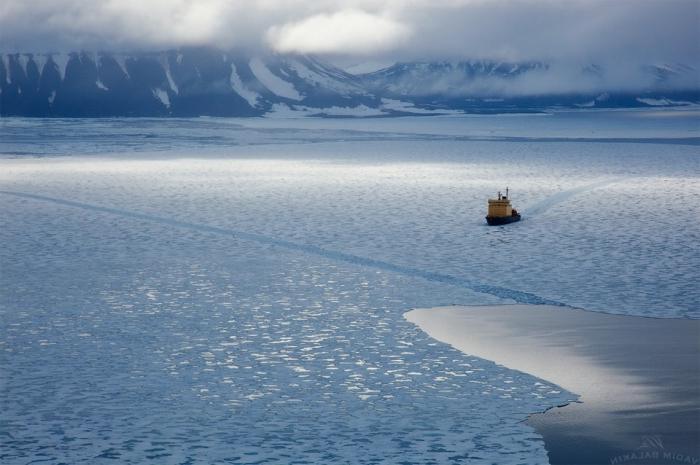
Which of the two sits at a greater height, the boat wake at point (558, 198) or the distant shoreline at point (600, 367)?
the boat wake at point (558, 198)

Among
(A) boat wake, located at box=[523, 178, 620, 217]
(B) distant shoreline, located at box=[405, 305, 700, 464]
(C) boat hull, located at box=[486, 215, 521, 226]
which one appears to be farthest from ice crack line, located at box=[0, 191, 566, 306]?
(A) boat wake, located at box=[523, 178, 620, 217]

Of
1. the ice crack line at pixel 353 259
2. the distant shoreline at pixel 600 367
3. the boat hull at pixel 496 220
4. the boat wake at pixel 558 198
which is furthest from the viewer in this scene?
the boat wake at pixel 558 198

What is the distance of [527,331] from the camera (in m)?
9.94

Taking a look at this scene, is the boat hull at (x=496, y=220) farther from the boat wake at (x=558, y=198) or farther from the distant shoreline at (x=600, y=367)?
the distant shoreline at (x=600, y=367)

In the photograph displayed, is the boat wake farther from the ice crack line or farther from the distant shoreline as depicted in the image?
the distant shoreline

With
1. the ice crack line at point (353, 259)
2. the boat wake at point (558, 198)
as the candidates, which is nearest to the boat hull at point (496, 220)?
the boat wake at point (558, 198)

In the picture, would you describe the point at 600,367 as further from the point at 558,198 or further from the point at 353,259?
the point at 558,198

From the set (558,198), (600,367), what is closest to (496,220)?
(558,198)

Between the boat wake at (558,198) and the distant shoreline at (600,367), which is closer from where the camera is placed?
the distant shoreline at (600,367)

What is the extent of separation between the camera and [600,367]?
8547mm

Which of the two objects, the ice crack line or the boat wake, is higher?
the boat wake

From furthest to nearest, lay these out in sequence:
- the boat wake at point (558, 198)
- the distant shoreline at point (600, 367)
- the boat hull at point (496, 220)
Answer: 1. the boat wake at point (558, 198)
2. the boat hull at point (496, 220)
3. the distant shoreline at point (600, 367)

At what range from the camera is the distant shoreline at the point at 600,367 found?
260 inches

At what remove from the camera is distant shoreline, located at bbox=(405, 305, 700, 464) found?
21.7 feet
